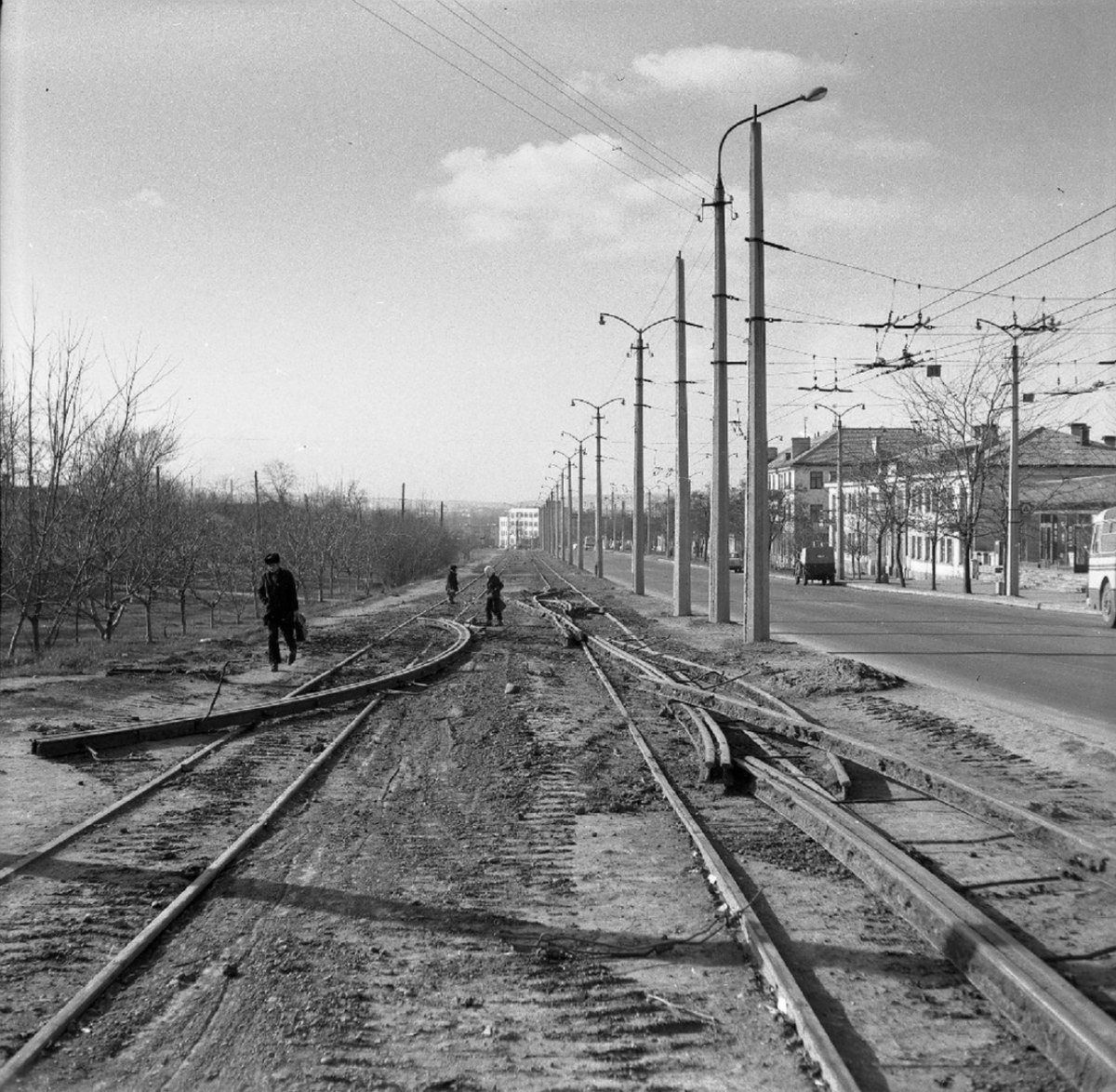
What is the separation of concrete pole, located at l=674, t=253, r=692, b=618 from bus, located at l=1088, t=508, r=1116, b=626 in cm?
967

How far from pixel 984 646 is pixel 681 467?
34.2 ft

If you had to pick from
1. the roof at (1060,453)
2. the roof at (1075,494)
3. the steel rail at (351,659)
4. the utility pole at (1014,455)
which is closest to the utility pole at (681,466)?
the steel rail at (351,659)

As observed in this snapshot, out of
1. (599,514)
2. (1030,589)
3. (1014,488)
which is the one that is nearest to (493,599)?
(1014,488)

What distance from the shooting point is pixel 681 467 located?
96.7 feet

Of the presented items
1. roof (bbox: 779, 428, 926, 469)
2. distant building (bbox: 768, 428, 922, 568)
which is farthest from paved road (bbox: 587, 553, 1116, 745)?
roof (bbox: 779, 428, 926, 469)

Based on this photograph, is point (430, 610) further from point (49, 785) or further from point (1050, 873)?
point (1050, 873)

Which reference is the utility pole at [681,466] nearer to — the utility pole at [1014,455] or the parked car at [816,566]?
the utility pole at [1014,455]

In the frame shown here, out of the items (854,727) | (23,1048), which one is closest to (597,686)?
(854,727)

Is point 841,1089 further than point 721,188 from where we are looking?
No

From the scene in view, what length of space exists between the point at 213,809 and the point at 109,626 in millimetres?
23068

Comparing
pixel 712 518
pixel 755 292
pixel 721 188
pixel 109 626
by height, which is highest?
pixel 721 188

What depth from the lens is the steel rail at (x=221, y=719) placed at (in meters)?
10.2

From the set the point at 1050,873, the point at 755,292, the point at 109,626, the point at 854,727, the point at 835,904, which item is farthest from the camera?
the point at 109,626

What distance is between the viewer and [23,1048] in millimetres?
4105
